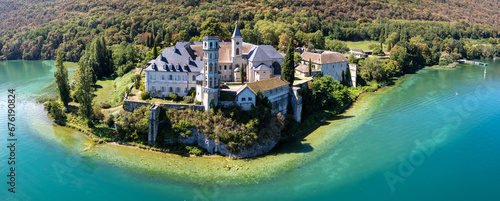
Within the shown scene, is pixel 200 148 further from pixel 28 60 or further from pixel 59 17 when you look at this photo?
pixel 59 17

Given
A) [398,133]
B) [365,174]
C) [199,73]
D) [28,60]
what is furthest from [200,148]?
[28,60]

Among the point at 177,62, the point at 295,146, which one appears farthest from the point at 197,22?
the point at 295,146

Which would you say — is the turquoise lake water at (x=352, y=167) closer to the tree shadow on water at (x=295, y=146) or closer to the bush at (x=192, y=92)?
the tree shadow on water at (x=295, y=146)

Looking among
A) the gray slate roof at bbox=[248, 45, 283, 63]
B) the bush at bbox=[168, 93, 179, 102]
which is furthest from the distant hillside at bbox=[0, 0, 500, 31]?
the bush at bbox=[168, 93, 179, 102]

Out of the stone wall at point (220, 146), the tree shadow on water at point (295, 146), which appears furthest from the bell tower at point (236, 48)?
the stone wall at point (220, 146)

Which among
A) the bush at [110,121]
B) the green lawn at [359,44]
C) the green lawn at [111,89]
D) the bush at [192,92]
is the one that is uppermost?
the green lawn at [359,44]
